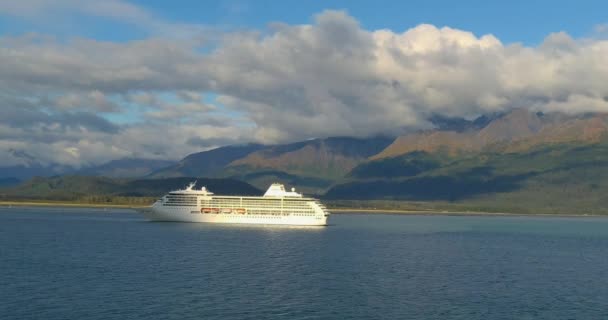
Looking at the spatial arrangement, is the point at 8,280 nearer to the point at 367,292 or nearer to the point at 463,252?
the point at 367,292

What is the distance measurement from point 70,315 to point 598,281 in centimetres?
7875

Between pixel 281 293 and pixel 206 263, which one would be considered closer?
pixel 281 293

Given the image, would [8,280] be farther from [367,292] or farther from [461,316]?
[461,316]

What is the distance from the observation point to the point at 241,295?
78438 millimetres

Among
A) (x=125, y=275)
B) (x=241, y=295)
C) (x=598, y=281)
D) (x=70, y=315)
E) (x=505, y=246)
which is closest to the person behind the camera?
(x=70, y=315)

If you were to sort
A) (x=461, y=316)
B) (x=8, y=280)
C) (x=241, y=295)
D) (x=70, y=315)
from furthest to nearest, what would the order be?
(x=8, y=280)
(x=241, y=295)
(x=461, y=316)
(x=70, y=315)

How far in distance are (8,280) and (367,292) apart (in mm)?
48146

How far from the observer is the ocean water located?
233ft

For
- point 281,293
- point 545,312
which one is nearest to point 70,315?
point 281,293

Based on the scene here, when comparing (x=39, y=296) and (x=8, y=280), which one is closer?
(x=39, y=296)

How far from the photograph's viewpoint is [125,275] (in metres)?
91.1

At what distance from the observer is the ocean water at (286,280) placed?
7106cm

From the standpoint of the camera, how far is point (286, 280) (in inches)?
3573

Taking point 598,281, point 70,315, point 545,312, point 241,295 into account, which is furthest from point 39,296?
point 598,281
